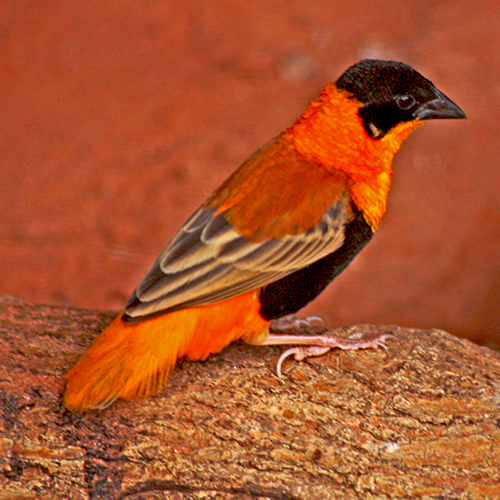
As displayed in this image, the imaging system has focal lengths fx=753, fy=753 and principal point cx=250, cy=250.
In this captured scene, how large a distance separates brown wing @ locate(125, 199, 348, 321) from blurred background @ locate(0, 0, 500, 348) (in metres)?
3.03

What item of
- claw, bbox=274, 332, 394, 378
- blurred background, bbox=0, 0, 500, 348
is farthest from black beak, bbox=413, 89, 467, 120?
blurred background, bbox=0, 0, 500, 348

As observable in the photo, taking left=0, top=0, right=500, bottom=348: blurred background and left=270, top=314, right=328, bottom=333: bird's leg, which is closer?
left=270, top=314, right=328, bottom=333: bird's leg

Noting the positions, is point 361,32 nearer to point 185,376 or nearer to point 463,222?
point 463,222

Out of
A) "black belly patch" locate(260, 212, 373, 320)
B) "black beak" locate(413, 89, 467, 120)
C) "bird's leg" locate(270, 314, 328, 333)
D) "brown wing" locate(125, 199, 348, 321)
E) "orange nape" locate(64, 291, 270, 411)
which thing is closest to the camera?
"orange nape" locate(64, 291, 270, 411)

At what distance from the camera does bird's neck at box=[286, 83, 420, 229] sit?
3578mm

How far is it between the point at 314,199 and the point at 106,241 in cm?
370

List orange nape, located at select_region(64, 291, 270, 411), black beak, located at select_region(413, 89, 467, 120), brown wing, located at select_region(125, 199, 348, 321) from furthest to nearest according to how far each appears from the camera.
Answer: black beak, located at select_region(413, 89, 467, 120) → brown wing, located at select_region(125, 199, 348, 321) → orange nape, located at select_region(64, 291, 270, 411)

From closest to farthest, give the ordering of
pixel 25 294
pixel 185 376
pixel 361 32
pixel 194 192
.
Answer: pixel 185 376, pixel 25 294, pixel 194 192, pixel 361 32

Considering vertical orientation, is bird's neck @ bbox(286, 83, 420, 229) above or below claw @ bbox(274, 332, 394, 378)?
above

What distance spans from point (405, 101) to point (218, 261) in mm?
1168

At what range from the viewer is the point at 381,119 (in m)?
3.57

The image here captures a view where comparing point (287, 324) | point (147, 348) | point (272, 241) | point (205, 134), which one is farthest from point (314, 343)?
point (205, 134)

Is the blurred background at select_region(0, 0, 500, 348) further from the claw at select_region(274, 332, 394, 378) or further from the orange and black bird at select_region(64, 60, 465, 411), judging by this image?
the orange and black bird at select_region(64, 60, 465, 411)

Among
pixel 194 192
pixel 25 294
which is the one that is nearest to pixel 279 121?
pixel 194 192
